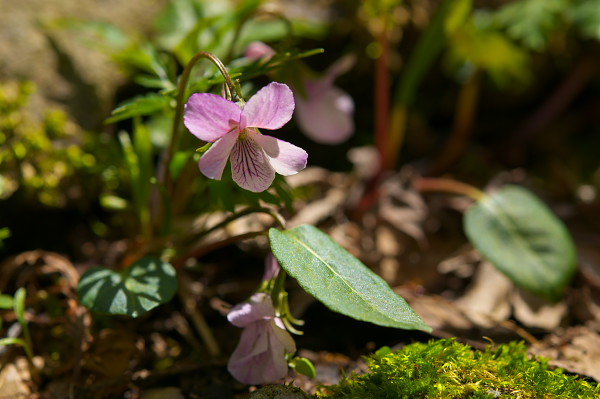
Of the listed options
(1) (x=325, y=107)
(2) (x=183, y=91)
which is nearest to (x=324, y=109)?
(1) (x=325, y=107)

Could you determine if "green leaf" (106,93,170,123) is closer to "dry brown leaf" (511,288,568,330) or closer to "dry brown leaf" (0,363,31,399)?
"dry brown leaf" (0,363,31,399)

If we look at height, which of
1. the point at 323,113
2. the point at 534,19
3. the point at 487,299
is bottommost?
the point at 487,299

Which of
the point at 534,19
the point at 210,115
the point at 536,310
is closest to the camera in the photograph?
the point at 210,115

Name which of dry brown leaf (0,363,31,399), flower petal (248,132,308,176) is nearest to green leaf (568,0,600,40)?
flower petal (248,132,308,176)

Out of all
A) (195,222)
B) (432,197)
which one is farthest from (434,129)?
(195,222)

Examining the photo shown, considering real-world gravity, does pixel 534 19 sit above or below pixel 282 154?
above

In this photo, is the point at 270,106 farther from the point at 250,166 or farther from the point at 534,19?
the point at 534,19

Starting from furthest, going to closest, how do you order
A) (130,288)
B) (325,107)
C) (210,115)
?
(325,107) < (130,288) < (210,115)
